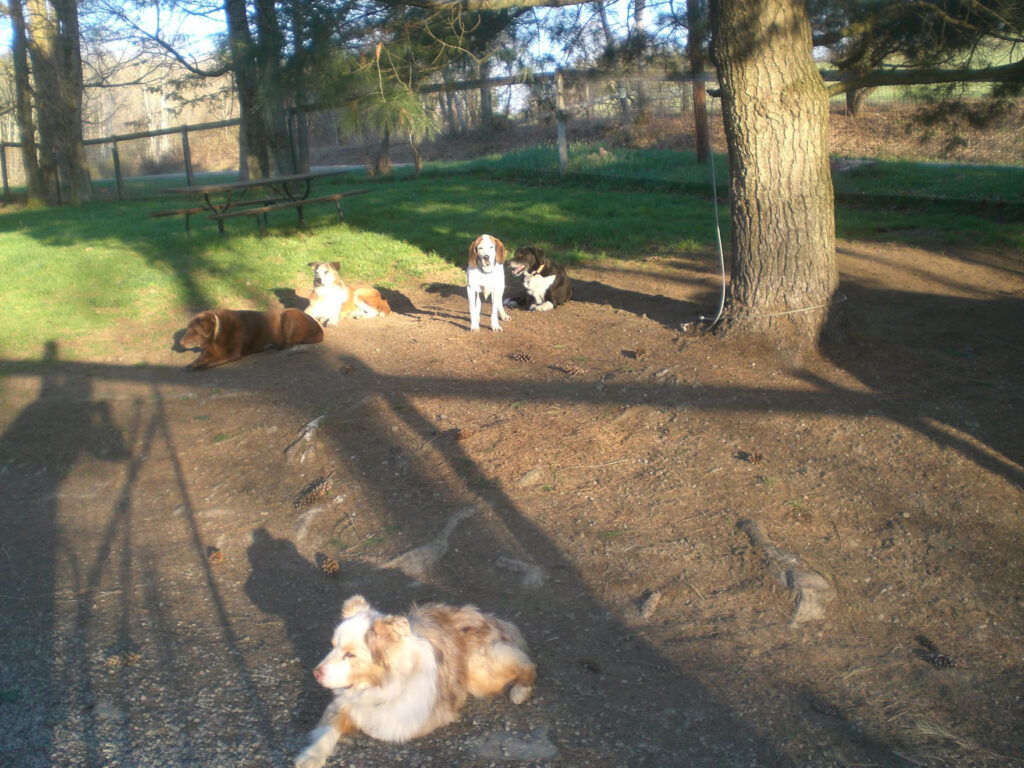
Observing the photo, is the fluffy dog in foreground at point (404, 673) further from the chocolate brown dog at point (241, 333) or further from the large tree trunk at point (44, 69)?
the large tree trunk at point (44, 69)

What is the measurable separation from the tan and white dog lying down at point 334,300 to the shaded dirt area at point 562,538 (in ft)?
4.19

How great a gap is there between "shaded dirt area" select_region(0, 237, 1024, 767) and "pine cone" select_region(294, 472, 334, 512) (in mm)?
61

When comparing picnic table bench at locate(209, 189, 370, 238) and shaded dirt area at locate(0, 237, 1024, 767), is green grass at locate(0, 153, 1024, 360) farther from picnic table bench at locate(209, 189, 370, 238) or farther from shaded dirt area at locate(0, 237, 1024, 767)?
shaded dirt area at locate(0, 237, 1024, 767)

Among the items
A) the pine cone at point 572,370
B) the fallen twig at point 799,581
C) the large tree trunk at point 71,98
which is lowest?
the fallen twig at point 799,581

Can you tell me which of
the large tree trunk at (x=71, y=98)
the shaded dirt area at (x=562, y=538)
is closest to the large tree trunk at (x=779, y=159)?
the shaded dirt area at (x=562, y=538)

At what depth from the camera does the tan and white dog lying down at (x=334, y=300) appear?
9078 millimetres

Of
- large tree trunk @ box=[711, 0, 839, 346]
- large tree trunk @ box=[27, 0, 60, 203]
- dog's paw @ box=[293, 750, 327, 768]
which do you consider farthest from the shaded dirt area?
large tree trunk @ box=[27, 0, 60, 203]

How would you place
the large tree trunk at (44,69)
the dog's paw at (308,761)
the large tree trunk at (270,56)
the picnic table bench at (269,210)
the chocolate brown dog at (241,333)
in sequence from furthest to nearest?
the large tree trunk at (44,69), the picnic table bench at (269,210), the chocolate brown dog at (241,333), the large tree trunk at (270,56), the dog's paw at (308,761)

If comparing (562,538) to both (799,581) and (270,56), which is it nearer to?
(799,581)

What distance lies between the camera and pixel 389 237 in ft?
41.9

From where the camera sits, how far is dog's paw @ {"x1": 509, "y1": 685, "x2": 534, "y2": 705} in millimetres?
3361

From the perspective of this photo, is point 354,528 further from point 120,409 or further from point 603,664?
point 120,409

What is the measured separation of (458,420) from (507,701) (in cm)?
289

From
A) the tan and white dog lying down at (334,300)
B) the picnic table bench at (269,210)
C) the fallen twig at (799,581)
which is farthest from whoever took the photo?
the picnic table bench at (269,210)
